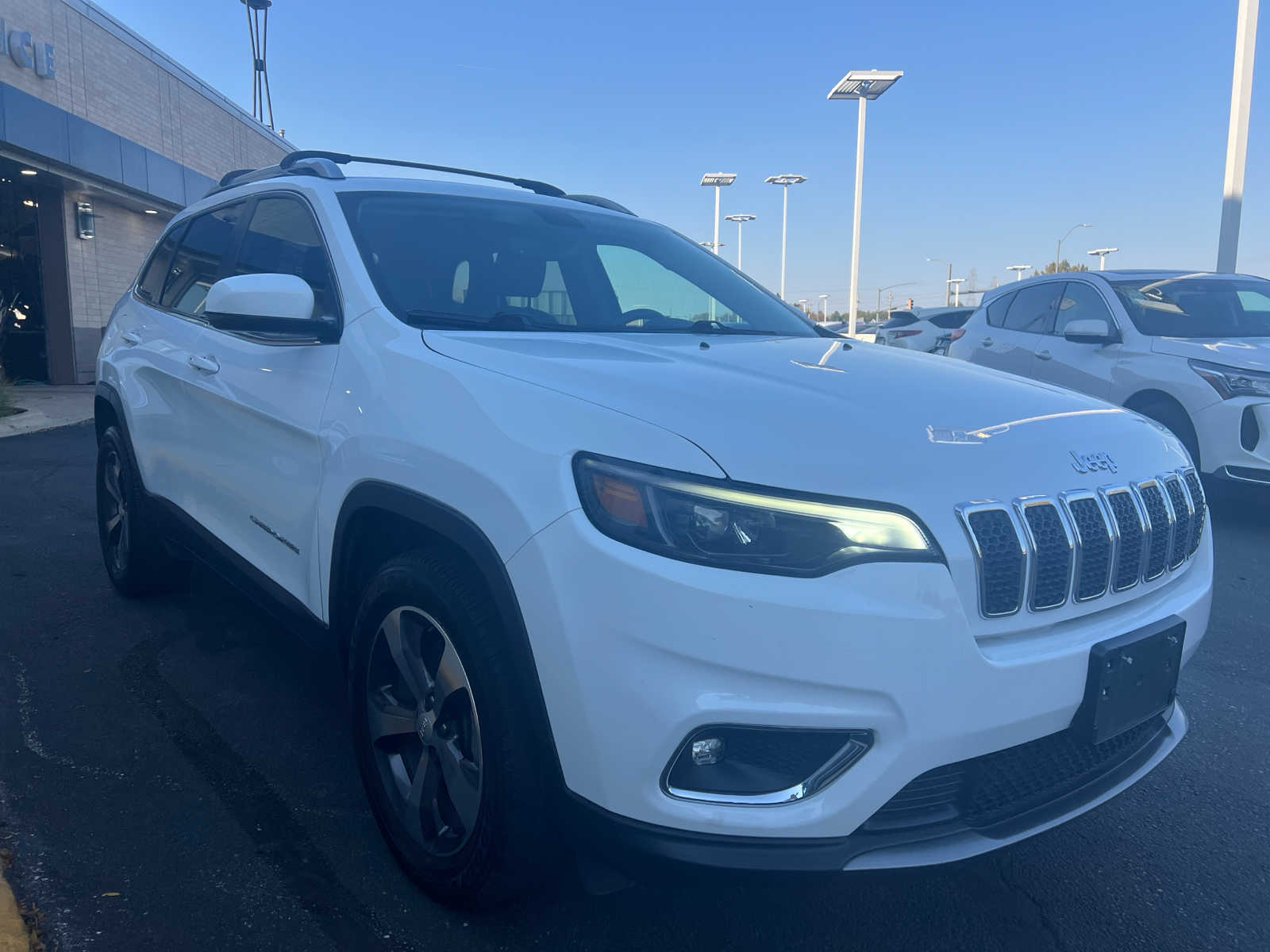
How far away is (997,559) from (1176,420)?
5.66 m

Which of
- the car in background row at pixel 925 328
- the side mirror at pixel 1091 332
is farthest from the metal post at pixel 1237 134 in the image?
the side mirror at pixel 1091 332

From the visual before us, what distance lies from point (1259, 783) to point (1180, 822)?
1.52 ft

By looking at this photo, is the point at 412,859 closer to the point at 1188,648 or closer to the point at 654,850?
the point at 654,850

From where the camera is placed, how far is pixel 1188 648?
233cm

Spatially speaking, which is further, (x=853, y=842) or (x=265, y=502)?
(x=265, y=502)

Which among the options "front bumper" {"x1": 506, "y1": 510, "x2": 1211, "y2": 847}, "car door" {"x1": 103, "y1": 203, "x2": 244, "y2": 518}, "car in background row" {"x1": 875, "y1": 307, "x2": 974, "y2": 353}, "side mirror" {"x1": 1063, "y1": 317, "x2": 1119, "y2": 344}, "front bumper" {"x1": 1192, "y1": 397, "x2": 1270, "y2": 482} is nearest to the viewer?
"front bumper" {"x1": 506, "y1": 510, "x2": 1211, "y2": 847}

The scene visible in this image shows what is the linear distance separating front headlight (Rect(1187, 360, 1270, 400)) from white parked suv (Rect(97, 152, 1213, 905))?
4.34 m

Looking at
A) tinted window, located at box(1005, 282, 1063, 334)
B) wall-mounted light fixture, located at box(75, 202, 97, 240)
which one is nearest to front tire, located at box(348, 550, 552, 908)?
tinted window, located at box(1005, 282, 1063, 334)

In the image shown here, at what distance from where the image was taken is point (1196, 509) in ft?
8.10

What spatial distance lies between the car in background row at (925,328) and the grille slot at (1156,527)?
1251cm

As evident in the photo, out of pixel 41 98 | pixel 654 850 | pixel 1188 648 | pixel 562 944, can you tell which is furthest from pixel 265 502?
pixel 41 98

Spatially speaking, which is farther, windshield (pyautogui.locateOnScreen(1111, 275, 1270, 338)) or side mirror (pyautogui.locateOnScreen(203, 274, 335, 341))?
windshield (pyautogui.locateOnScreen(1111, 275, 1270, 338))

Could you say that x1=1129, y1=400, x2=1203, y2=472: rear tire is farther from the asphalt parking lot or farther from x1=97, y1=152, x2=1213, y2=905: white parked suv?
x1=97, y1=152, x2=1213, y2=905: white parked suv

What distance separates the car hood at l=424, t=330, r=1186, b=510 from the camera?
6.04ft
